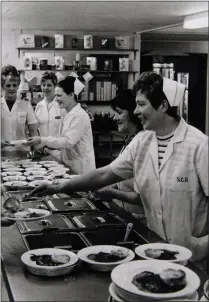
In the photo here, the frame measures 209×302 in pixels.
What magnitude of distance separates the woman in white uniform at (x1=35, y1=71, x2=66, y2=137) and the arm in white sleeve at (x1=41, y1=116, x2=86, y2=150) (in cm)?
6

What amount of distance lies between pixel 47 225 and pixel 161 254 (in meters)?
0.62

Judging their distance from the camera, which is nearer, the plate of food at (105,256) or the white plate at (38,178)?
the plate of food at (105,256)

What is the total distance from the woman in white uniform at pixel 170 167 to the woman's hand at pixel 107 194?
0.25 m

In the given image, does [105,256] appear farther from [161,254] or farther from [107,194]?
[107,194]

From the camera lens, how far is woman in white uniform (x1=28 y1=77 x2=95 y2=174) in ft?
9.98

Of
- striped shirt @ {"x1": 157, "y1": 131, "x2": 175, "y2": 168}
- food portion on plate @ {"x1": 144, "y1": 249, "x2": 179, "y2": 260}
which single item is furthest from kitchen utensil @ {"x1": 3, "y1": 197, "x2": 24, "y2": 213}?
food portion on plate @ {"x1": 144, "y1": 249, "x2": 179, "y2": 260}

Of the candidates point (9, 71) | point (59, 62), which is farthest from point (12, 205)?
point (59, 62)

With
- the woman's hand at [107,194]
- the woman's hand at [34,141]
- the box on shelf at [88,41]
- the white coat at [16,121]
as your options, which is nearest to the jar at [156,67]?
the box on shelf at [88,41]

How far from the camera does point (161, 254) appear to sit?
5.47 feet

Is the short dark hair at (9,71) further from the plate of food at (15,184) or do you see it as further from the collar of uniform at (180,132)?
the collar of uniform at (180,132)

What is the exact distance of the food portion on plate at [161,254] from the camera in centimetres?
165

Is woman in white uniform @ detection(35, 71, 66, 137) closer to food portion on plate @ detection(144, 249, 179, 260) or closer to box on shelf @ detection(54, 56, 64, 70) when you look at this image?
box on shelf @ detection(54, 56, 64, 70)

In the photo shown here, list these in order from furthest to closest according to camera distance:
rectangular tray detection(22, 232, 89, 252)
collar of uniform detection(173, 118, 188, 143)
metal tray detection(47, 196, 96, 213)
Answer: metal tray detection(47, 196, 96, 213), collar of uniform detection(173, 118, 188, 143), rectangular tray detection(22, 232, 89, 252)

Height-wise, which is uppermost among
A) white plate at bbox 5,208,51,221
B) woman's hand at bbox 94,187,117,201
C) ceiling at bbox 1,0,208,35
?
→ ceiling at bbox 1,0,208,35
